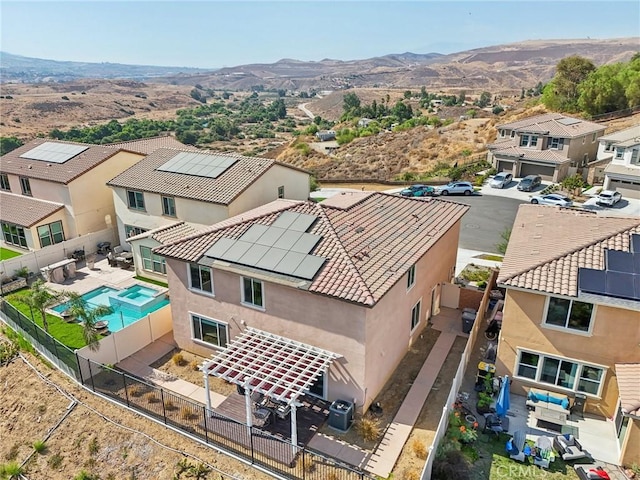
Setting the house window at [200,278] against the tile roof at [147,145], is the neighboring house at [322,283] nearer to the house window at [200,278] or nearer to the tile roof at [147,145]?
the house window at [200,278]

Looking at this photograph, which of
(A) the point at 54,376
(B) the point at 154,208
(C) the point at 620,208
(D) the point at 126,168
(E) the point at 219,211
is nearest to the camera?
(A) the point at 54,376

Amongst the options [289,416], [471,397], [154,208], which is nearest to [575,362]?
[471,397]

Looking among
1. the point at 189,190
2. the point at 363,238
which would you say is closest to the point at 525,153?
the point at 189,190

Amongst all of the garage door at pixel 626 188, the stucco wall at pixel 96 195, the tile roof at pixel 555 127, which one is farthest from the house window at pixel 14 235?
the garage door at pixel 626 188

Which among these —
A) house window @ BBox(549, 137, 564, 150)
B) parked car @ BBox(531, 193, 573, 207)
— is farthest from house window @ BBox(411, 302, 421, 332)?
house window @ BBox(549, 137, 564, 150)

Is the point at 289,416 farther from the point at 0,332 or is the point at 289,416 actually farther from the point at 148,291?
the point at 0,332

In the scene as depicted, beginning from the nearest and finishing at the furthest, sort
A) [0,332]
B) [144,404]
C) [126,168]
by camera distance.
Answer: [144,404]
[0,332]
[126,168]

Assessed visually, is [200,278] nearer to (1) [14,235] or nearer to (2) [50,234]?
(2) [50,234]
